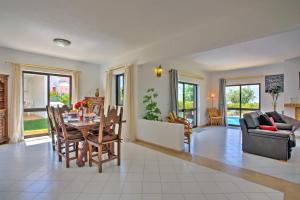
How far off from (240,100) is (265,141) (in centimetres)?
456

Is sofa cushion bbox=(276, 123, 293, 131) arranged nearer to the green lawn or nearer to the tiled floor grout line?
the tiled floor grout line

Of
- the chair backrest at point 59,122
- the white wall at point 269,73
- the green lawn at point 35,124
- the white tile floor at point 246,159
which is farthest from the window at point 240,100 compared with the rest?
the green lawn at point 35,124

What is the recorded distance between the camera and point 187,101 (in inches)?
280

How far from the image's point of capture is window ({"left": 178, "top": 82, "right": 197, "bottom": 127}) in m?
6.75

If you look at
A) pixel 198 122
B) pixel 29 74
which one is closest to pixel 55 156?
pixel 29 74

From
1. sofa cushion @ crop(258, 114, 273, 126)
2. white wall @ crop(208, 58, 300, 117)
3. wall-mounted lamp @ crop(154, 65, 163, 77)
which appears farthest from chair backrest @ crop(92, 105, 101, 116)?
white wall @ crop(208, 58, 300, 117)

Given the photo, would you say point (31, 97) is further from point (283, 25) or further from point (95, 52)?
point (283, 25)

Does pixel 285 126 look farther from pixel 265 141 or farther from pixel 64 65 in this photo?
pixel 64 65

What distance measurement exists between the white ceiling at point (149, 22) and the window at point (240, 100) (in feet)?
18.0

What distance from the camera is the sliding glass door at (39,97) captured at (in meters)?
5.07

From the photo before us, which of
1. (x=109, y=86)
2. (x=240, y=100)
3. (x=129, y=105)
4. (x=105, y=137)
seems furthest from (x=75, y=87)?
(x=240, y=100)

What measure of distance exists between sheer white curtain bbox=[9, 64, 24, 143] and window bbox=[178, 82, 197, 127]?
5.42 metres

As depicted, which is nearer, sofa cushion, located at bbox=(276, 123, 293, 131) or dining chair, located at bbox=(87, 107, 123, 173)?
dining chair, located at bbox=(87, 107, 123, 173)

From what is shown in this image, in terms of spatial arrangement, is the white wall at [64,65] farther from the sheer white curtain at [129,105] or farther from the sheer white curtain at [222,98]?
the sheer white curtain at [222,98]
